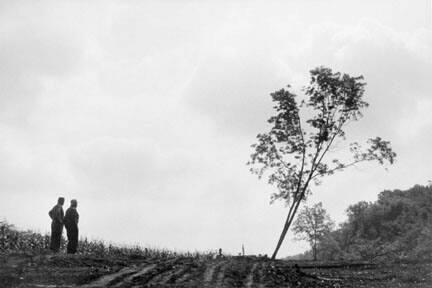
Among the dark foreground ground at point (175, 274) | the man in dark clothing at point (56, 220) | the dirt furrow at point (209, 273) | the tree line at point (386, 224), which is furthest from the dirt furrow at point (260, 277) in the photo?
the tree line at point (386, 224)

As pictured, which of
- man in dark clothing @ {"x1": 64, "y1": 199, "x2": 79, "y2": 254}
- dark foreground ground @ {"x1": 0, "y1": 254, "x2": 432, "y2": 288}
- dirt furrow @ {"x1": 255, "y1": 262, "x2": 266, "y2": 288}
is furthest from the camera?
man in dark clothing @ {"x1": 64, "y1": 199, "x2": 79, "y2": 254}

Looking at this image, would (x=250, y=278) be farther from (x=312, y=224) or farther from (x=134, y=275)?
(x=312, y=224)

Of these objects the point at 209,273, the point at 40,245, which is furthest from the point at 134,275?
the point at 40,245

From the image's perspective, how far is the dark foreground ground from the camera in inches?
683

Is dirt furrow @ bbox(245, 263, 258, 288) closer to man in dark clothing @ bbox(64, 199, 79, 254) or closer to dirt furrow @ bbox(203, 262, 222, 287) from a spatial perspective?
dirt furrow @ bbox(203, 262, 222, 287)

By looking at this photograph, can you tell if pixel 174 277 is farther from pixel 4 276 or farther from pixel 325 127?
pixel 325 127

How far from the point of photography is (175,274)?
19.8m

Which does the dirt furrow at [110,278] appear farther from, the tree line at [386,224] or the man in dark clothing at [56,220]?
the tree line at [386,224]

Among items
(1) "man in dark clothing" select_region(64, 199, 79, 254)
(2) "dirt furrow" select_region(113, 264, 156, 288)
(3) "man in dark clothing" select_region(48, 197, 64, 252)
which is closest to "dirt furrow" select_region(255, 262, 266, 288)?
(2) "dirt furrow" select_region(113, 264, 156, 288)

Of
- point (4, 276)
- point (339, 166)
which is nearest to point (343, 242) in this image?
point (339, 166)

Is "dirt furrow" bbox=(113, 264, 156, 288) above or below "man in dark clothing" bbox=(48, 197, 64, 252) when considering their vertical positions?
below

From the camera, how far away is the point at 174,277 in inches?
747

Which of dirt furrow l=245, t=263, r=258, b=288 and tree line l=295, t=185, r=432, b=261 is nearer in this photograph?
dirt furrow l=245, t=263, r=258, b=288

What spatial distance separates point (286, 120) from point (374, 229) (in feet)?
192
